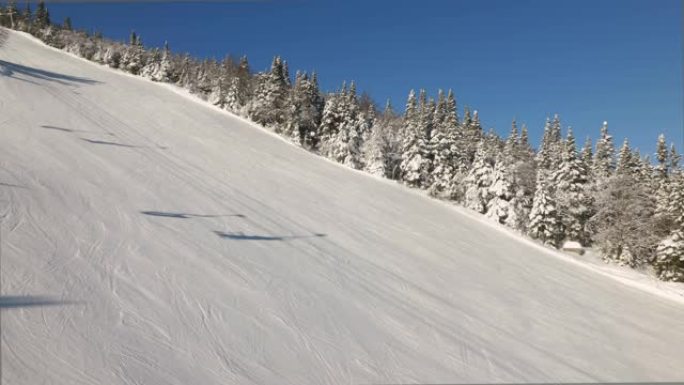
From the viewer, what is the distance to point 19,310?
6098mm

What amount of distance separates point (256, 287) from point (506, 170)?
113ft

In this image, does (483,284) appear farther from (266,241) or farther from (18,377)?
(18,377)

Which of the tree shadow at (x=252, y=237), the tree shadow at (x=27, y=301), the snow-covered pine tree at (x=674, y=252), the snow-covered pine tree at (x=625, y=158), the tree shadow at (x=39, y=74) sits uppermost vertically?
the snow-covered pine tree at (x=625, y=158)

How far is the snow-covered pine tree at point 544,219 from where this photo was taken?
38.6 metres

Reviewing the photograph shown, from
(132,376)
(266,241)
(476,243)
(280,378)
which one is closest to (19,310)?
(132,376)

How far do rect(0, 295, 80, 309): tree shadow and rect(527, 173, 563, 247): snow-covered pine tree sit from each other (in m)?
38.5

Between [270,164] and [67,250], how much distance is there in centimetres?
1721

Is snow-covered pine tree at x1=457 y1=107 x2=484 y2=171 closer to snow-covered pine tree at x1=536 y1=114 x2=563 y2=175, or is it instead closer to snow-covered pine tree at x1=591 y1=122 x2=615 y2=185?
snow-covered pine tree at x1=536 y1=114 x2=563 y2=175

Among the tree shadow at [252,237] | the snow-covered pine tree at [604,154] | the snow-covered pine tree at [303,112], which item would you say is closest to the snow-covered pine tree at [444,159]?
the snow-covered pine tree at [303,112]

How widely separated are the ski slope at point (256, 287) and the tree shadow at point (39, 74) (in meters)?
12.4

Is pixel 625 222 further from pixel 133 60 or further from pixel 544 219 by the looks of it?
pixel 133 60

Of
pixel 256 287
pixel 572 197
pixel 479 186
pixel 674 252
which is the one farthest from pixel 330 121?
pixel 256 287

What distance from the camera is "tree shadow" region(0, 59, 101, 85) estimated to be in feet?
105

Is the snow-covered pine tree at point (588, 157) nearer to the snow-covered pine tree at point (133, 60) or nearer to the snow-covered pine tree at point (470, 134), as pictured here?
the snow-covered pine tree at point (470, 134)
